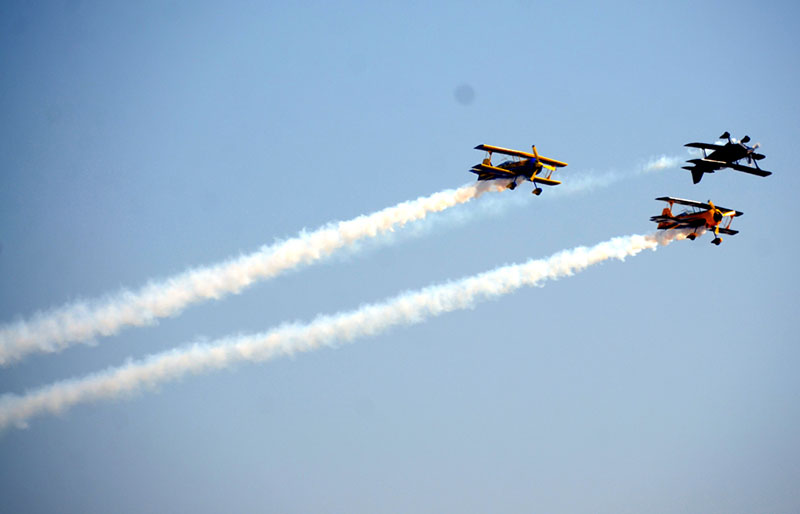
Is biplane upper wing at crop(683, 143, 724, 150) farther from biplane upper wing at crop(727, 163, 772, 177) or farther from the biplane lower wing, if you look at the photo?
the biplane lower wing

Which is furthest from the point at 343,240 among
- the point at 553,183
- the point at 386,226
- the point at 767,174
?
the point at 767,174

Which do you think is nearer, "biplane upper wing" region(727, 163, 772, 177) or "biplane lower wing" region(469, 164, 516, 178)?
"biplane lower wing" region(469, 164, 516, 178)

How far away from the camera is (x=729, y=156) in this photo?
9650cm

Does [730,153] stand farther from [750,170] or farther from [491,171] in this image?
[491,171]

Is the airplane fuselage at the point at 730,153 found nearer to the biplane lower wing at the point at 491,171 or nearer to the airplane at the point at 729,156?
the airplane at the point at 729,156

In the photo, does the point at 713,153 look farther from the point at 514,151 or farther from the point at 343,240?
the point at 343,240

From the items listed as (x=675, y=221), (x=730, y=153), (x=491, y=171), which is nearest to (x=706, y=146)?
(x=730, y=153)

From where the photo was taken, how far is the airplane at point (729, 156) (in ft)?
315

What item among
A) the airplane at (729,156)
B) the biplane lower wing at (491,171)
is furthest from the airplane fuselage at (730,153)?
the biplane lower wing at (491,171)

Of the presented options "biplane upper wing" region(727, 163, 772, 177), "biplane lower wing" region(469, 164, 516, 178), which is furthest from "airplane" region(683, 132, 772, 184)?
"biplane lower wing" region(469, 164, 516, 178)

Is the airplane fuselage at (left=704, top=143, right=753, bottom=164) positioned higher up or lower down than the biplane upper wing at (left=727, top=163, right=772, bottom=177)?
higher up

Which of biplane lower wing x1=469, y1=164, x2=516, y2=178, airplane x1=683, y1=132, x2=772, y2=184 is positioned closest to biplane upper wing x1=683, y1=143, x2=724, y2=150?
airplane x1=683, y1=132, x2=772, y2=184

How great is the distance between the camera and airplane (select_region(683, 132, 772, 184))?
95938mm

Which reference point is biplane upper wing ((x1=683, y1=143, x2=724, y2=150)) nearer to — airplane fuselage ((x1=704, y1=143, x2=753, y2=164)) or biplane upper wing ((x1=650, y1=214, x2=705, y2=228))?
airplane fuselage ((x1=704, y1=143, x2=753, y2=164))
